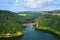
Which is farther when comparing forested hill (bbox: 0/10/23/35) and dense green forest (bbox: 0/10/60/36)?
forested hill (bbox: 0/10/23/35)

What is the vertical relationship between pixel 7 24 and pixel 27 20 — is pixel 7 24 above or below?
below

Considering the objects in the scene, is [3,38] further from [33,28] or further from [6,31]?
[33,28]

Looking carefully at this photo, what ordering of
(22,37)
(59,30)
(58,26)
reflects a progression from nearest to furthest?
1. (22,37)
2. (59,30)
3. (58,26)

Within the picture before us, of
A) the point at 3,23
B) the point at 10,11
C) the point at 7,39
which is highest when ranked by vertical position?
the point at 10,11

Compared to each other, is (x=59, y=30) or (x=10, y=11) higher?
(x=10, y=11)

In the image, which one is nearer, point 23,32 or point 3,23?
point 23,32

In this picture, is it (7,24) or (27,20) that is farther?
(7,24)

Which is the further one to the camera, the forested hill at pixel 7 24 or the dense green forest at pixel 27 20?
the forested hill at pixel 7 24

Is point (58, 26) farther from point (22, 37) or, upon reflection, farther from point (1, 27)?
point (1, 27)

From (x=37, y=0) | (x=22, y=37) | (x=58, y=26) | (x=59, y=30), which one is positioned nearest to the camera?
(x=37, y=0)

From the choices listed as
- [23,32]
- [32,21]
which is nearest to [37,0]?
[32,21]
